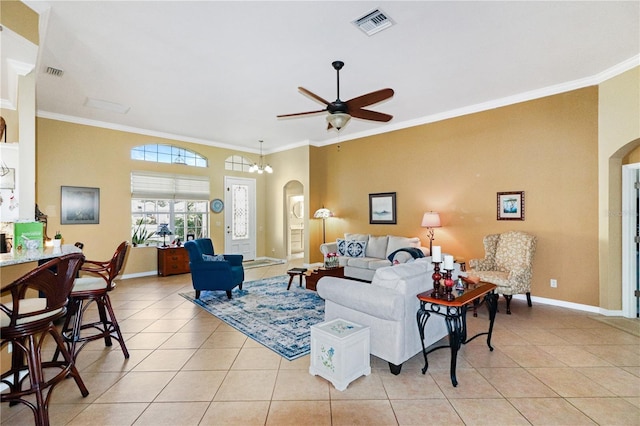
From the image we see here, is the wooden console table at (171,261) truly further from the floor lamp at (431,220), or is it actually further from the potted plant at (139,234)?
the floor lamp at (431,220)

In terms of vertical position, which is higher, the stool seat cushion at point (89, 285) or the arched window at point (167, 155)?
the arched window at point (167, 155)

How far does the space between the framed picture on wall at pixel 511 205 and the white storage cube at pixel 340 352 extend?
12.2ft

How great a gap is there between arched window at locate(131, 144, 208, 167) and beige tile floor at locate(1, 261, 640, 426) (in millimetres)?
4612

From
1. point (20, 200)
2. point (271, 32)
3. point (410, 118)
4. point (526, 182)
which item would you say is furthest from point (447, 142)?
point (20, 200)

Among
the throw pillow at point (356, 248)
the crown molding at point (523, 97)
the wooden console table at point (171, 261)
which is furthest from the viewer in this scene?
the wooden console table at point (171, 261)

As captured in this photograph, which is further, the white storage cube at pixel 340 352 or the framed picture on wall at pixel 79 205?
the framed picture on wall at pixel 79 205

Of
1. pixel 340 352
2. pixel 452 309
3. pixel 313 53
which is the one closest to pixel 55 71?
pixel 313 53

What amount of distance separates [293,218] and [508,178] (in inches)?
251

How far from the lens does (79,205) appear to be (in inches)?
239

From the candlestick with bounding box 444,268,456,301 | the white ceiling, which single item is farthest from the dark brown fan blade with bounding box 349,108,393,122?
the candlestick with bounding box 444,268,456,301

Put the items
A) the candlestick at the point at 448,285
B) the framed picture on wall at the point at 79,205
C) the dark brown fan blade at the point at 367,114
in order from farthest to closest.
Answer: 1. the framed picture on wall at the point at 79,205
2. the dark brown fan blade at the point at 367,114
3. the candlestick at the point at 448,285

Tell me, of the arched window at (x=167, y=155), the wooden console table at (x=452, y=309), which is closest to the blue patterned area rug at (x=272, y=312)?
the wooden console table at (x=452, y=309)

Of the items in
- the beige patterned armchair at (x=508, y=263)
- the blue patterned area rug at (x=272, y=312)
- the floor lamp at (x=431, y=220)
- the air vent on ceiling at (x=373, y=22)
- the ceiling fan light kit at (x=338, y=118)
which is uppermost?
the air vent on ceiling at (x=373, y=22)

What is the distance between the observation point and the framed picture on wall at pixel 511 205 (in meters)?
4.89
